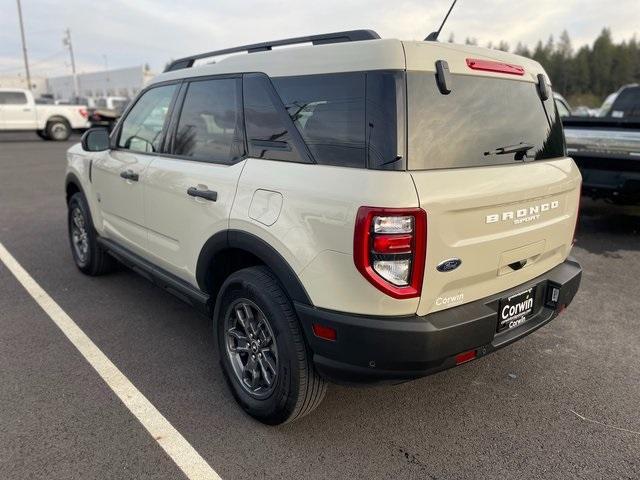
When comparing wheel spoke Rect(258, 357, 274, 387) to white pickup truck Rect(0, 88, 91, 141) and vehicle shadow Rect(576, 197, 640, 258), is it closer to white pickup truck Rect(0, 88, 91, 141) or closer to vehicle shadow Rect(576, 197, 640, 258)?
vehicle shadow Rect(576, 197, 640, 258)

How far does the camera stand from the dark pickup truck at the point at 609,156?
5.48 m

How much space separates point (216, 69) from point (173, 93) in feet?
1.86

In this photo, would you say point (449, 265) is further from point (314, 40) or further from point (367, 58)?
point (314, 40)

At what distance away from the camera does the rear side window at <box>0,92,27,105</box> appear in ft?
61.2

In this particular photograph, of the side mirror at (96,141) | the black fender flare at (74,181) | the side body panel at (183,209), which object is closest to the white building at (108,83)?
the black fender flare at (74,181)

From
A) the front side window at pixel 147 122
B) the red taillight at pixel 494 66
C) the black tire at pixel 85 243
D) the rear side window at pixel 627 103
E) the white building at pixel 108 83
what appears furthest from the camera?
the white building at pixel 108 83

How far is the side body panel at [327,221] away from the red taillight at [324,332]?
3.7 inches

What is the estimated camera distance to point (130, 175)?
3586mm

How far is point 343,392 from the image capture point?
9.52 feet

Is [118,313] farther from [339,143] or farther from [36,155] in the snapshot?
[36,155]

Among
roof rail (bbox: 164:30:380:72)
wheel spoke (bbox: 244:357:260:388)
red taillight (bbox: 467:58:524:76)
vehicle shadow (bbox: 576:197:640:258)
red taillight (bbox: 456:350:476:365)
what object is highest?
roof rail (bbox: 164:30:380:72)

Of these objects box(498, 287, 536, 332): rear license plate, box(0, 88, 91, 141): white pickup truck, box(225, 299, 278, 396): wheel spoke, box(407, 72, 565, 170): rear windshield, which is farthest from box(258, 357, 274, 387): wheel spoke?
box(0, 88, 91, 141): white pickup truck

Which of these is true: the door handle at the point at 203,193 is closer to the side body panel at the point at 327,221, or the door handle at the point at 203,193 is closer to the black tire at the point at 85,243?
the side body panel at the point at 327,221

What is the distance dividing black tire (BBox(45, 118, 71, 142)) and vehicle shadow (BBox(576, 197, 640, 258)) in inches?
776
